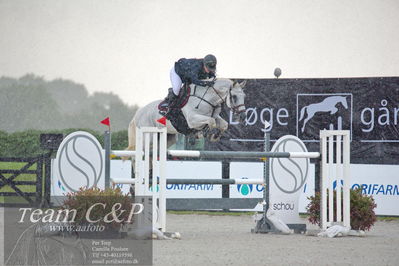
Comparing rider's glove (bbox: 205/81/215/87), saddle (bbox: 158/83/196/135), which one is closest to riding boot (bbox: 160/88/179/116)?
saddle (bbox: 158/83/196/135)

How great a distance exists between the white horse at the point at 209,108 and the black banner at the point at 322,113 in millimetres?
3217

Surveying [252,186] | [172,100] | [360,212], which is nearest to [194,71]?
[172,100]

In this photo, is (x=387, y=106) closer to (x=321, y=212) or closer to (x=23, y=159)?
(x=321, y=212)

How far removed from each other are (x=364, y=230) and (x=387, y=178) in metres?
3.31

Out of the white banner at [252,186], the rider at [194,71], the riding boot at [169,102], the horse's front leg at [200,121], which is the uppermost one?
the rider at [194,71]

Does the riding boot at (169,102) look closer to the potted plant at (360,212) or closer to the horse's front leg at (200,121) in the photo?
the horse's front leg at (200,121)

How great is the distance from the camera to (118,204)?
5918 millimetres

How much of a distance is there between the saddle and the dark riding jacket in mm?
302

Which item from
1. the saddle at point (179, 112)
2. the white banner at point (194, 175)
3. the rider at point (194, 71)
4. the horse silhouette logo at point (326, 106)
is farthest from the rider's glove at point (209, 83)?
the horse silhouette logo at point (326, 106)

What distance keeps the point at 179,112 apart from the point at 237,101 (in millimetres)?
731

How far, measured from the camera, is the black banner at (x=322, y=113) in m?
11.4

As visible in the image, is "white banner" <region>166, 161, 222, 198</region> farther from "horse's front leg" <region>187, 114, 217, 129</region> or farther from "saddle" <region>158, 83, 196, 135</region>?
"horse's front leg" <region>187, 114, 217, 129</region>

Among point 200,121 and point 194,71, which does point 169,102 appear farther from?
point 194,71

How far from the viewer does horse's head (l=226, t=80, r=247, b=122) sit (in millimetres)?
7988
